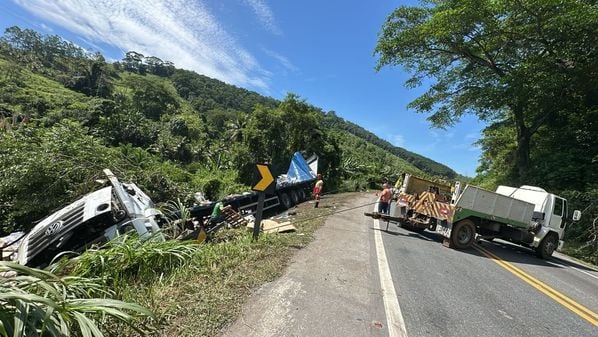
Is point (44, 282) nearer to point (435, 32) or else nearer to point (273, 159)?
point (435, 32)


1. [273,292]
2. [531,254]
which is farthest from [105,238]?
[531,254]

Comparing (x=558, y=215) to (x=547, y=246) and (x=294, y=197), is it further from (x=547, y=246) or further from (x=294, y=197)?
(x=294, y=197)

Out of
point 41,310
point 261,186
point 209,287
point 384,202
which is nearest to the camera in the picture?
point 41,310

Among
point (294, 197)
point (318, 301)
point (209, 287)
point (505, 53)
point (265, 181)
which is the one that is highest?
point (505, 53)

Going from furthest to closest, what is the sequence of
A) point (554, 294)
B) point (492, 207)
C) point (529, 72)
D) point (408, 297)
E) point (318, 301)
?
1. point (529, 72)
2. point (492, 207)
3. point (554, 294)
4. point (408, 297)
5. point (318, 301)

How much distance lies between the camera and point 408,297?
4.83m

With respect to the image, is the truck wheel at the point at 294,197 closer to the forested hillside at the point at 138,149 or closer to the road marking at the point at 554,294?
the forested hillside at the point at 138,149

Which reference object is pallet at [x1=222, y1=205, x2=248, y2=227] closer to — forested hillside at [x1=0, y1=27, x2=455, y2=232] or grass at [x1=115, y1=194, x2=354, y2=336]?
forested hillside at [x1=0, y1=27, x2=455, y2=232]

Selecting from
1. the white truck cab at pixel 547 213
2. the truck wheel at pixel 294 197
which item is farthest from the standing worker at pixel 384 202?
the truck wheel at pixel 294 197

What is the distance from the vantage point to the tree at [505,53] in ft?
54.5

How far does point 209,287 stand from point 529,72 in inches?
767

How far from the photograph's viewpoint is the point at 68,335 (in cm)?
241

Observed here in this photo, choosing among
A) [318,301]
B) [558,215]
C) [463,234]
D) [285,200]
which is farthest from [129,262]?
[285,200]

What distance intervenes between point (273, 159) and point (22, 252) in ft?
70.3
